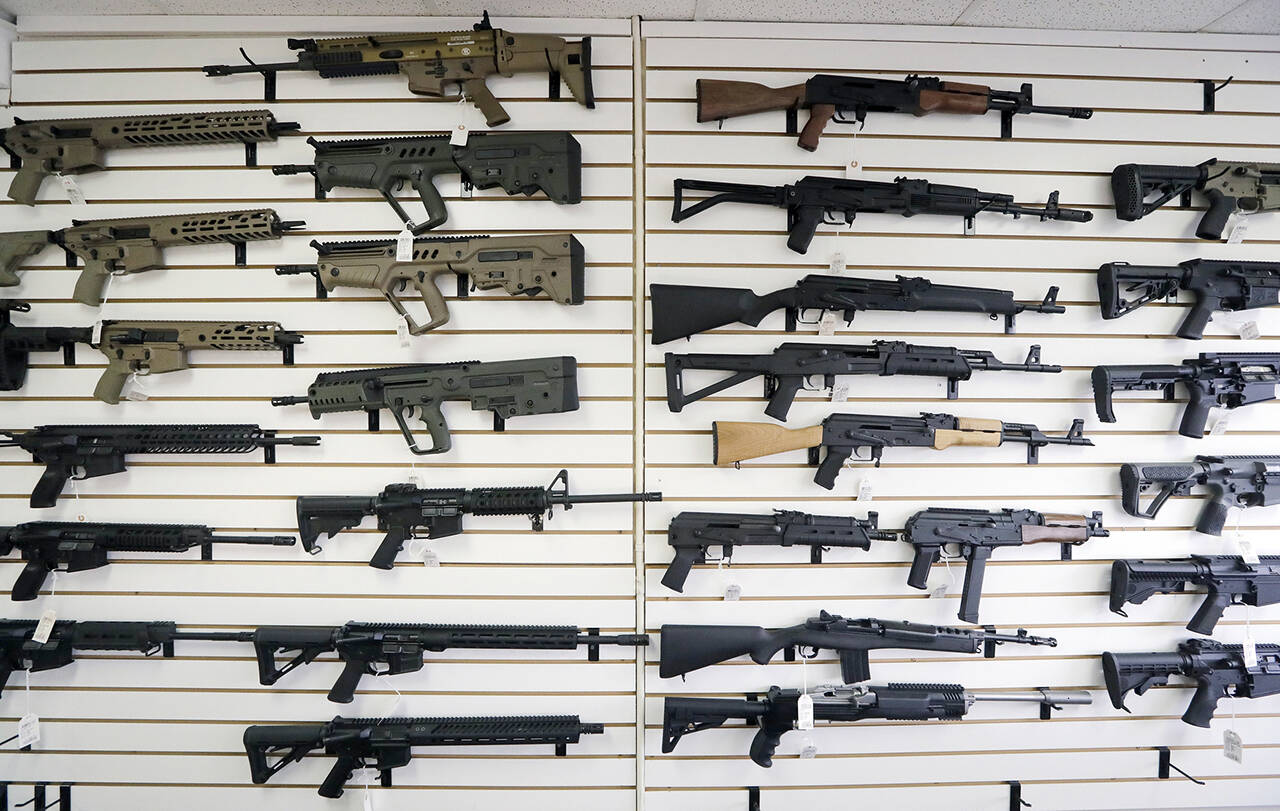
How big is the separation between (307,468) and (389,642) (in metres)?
1.10

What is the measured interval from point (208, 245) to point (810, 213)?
349 centimetres

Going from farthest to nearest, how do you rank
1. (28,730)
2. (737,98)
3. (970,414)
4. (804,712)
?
(970,414) < (28,730) < (737,98) < (804,712)

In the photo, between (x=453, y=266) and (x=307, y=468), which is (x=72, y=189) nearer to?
(x=307, y=468)

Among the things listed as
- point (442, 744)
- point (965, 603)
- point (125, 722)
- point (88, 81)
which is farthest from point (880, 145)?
point (125, 722)

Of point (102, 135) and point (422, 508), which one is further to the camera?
point (102, 135)

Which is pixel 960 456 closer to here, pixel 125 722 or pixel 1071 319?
pixel 1071 319

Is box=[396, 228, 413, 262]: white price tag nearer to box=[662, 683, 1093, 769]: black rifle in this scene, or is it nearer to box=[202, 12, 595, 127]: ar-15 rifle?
box=[202, 12, 595, 127]: ar-15 rifle

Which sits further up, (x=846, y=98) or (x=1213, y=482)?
(x=846, y=98)

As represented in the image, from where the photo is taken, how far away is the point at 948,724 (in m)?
3.68

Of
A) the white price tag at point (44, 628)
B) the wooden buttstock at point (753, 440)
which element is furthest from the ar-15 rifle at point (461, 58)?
the white price tag at point (44, 628)

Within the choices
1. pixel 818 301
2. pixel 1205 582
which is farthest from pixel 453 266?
pixel 1205 582

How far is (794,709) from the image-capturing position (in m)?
3.39

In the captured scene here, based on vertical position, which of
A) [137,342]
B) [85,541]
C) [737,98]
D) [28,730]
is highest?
[737,98]

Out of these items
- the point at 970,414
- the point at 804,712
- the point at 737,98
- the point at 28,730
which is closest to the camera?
the point at 804,712
